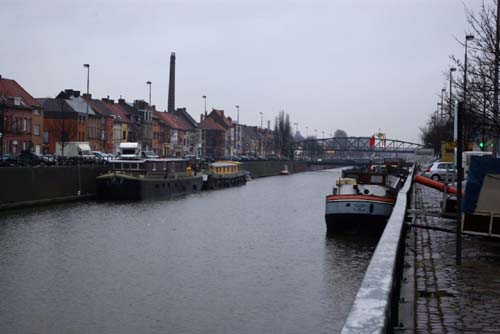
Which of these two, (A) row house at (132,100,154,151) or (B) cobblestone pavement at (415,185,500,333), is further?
(A) row house at (132,100,154,151)

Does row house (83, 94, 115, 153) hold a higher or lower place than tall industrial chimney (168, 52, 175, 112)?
lower

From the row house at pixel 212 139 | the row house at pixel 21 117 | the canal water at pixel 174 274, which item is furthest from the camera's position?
the row house at pixel 212 139

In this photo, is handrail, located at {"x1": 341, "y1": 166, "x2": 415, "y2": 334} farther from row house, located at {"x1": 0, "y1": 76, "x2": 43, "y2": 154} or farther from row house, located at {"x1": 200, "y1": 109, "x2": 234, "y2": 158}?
row house, located at {"x1": 200, "y1": 109, "x2": 234, "y2": 158}

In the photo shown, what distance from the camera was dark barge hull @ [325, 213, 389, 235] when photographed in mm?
29344

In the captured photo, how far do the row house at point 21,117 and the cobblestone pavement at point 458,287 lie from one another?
60088 millimetres

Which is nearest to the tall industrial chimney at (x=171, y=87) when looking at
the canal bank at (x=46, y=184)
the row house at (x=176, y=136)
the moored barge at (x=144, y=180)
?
the row house at (x=176, y=136)

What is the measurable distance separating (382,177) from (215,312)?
19.1 m

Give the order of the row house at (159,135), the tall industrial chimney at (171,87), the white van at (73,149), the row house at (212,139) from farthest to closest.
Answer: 1. the row house at (212,139)
2. the tall industrial chimney at (171,87)
3. the row house at (159,135)
4. the white van at (73,149)

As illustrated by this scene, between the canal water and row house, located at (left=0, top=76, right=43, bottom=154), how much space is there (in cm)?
3452

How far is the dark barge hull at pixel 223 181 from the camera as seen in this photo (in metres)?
74.2

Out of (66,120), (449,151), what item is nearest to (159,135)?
(66,120)

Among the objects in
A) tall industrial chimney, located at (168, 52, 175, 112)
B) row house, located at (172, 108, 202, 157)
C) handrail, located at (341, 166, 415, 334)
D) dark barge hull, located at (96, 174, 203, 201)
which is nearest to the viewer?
handrail, located at (341, 166, 415, 334)

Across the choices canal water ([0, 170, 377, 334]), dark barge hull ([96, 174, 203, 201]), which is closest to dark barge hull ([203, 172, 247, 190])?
dark barge hull ([96, 174, 203, 201])

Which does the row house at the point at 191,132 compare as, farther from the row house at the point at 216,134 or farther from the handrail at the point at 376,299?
the handrail at the point at 376,299
